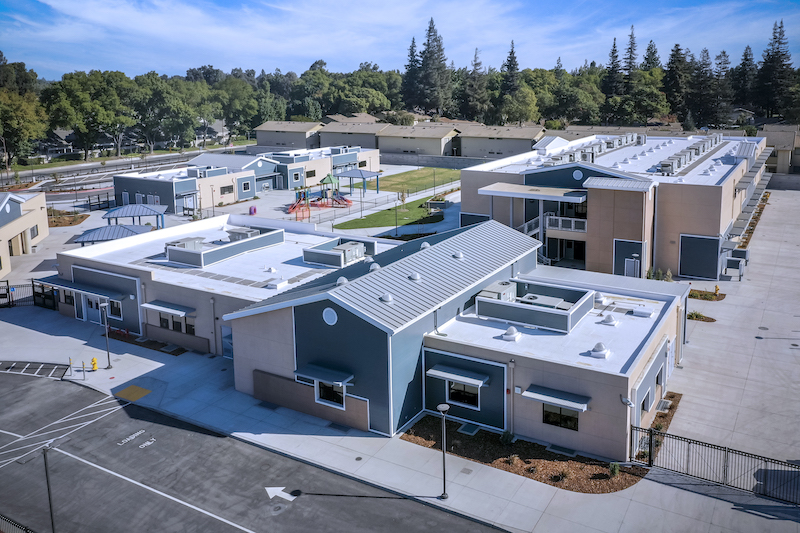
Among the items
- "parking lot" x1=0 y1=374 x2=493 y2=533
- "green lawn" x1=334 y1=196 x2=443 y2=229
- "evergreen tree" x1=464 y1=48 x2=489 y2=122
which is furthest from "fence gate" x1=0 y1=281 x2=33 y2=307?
"evergreen tree" x1=464 y1=48 x2=489 y2=122

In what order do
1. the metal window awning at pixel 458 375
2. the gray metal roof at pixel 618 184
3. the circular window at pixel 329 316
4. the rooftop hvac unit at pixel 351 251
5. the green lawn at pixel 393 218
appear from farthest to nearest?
the green lawn at pixel 393 218
the gray metal roof at pixel 618 184
the rooftop hvac unit at pixel 351 251
the circular window at pixel 329 316
the metal window awning at pixel 458 375

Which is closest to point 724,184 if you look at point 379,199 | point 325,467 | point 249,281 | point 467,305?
point 467,305

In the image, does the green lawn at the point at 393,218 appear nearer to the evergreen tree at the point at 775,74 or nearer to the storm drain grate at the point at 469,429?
the storm drain grate at the point at 469,429

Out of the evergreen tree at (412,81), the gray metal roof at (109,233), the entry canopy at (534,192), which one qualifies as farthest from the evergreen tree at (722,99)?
the gray metal roof at (109,233)

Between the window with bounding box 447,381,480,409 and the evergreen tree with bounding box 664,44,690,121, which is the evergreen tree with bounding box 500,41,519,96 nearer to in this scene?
A: the evergreen tree with bounding box 664,44,690,121

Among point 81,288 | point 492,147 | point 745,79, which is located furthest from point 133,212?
point 745,79

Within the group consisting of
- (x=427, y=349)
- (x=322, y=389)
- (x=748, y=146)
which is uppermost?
(x=748, y=146)

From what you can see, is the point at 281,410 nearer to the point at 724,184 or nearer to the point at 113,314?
the point at 113,314
